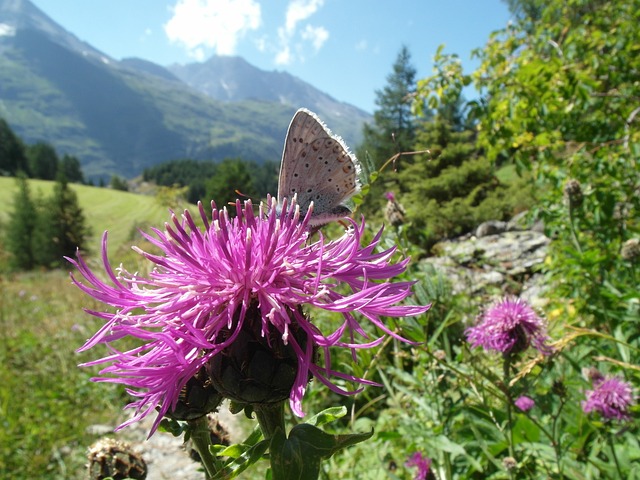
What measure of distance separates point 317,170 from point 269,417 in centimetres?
120

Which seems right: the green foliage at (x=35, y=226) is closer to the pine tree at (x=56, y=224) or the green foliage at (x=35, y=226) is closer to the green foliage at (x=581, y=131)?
the pine tree at (x=56, y=224)

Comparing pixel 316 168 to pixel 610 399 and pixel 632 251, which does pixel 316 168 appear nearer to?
pixel 610 399

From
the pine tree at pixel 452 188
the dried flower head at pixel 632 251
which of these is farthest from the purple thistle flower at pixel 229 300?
the pine tree at pixel 452 188

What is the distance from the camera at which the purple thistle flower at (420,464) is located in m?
2.50

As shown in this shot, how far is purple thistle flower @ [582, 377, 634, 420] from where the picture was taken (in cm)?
235

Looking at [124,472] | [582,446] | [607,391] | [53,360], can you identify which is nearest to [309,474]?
[124,472]

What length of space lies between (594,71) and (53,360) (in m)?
8.60

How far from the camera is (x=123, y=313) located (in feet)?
4.46

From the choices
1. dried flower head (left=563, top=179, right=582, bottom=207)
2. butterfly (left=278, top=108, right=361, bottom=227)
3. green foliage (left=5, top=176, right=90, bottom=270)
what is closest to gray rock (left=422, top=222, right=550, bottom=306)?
dried flower head (left=563, top=179, right=582, bottom=207)

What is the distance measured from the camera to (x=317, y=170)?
2.06 metres

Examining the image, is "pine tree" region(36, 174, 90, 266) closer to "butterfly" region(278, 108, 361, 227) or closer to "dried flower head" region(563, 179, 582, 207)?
"dried flower head" region(563, 179, 582, 207)

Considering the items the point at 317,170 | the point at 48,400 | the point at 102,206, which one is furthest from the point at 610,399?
the point at 102,206

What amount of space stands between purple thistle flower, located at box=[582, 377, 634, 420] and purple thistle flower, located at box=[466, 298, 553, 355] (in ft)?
1.34

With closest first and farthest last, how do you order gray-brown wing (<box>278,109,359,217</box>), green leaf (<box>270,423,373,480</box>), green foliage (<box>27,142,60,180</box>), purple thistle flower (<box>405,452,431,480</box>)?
green leaf (<box>270,423,373,480</box>) → gray-brown wing (<box>278,109,359,217</box>) → purple thistle flower (<box>405,452,431,480</box>) → green foliage (<box>27,142,60,180</box>)
